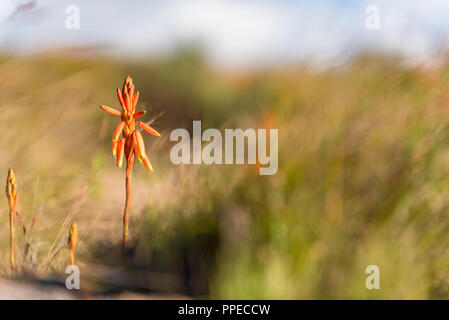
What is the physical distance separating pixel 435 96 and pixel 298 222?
2.54ft

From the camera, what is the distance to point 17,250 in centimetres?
153

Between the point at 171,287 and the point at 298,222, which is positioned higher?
the point at 298,222

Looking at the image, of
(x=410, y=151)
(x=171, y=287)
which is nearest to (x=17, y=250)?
(x=171, y=287)

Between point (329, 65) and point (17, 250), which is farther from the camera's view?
point (329, 65)

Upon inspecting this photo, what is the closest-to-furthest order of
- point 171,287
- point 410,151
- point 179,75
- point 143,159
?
point 143,159 < point 171,287 < point 410,151 < point 179,75

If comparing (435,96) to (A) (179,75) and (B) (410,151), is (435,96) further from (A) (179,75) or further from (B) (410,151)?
(A) (179,75)

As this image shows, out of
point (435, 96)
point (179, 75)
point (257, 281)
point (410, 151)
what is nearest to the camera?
point (257, 281)

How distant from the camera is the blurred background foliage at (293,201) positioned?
1299mm

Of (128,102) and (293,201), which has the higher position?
(128,102)

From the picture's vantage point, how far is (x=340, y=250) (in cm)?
133

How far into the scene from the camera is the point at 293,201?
138 centimetres

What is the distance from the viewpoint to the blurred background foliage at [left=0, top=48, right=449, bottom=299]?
1.30 metres
